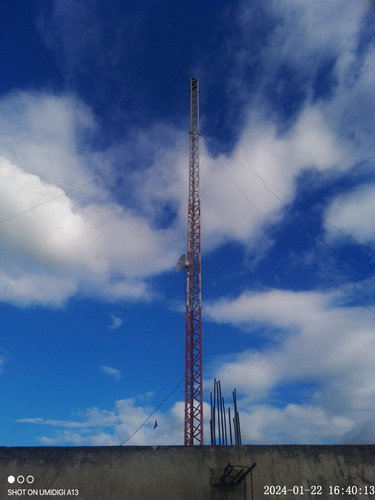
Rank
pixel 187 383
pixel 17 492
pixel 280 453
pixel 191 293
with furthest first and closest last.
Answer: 1. pixel 191 293
2. pixel 187 383
3. pixel 280 453
4. pixel 17 492

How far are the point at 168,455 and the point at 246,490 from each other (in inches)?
92.6

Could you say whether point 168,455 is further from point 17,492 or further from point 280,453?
point 17,492

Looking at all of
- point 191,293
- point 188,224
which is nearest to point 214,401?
point 191,293

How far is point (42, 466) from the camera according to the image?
33.2 feet

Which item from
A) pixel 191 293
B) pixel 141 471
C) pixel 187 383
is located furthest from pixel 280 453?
pixel 191 293

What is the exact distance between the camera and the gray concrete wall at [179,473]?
9.91m

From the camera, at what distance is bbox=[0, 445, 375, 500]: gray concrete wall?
9906 millimetres

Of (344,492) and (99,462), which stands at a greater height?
(99,462)

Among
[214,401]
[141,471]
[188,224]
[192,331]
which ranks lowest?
[141,471]

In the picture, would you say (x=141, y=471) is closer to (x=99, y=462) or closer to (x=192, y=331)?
(x=99, y=462)

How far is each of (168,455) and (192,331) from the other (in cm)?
1528

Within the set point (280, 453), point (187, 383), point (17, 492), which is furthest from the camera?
point (187, 383)

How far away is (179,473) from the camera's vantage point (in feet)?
33.3

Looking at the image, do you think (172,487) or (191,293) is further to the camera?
(191,293)
